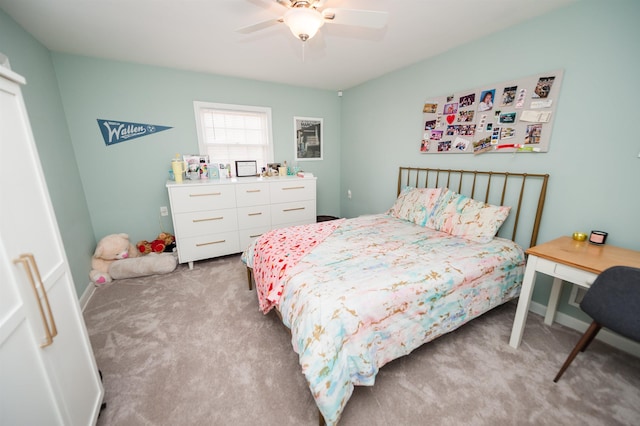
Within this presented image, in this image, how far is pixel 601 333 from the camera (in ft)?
5.72

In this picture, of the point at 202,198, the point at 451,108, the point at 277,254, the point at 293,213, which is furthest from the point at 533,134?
the point at 202,198

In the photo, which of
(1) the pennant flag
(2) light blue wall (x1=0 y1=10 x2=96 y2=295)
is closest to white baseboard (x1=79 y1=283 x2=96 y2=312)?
Result: (2) light blue wall (x1=0 y1=10 x2=96 y2=295)

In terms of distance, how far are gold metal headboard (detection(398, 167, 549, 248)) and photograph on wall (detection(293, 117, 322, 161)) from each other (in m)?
1.99

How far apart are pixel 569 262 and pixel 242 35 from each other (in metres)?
2.94

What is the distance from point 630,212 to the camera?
1608 mm

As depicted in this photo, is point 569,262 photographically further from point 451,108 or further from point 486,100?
point 451,108

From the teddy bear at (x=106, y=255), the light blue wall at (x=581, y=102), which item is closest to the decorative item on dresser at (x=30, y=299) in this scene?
the teddy bear at (x=106, y=255)

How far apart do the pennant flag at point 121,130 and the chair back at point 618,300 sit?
411 centimetres

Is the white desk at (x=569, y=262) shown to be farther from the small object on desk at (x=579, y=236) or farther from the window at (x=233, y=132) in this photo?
the window at (x=233, y=132)

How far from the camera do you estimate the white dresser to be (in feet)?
9.03

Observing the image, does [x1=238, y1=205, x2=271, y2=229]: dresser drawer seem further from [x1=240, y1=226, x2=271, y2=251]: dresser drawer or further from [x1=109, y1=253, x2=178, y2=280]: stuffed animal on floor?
[x1=109, y1=253, x2=178, y2=280]: stuffed animal on floor

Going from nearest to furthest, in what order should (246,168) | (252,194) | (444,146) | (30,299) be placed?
(30,299) → (444,146) → (252,194) → (246,168)

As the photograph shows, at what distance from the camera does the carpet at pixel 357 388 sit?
1262 millimetres

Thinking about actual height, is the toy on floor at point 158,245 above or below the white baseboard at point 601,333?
above
